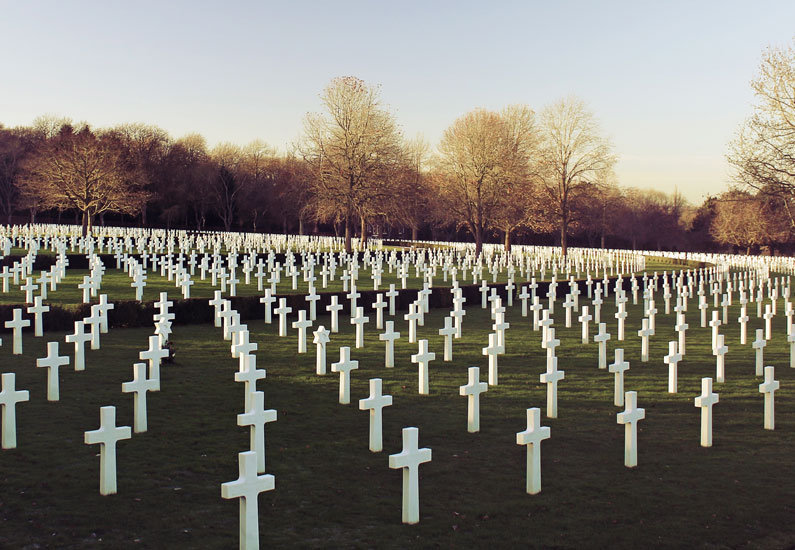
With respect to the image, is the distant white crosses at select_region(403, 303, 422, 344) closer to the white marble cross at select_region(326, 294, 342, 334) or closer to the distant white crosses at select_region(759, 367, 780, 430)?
the white marble cross at select_region(326, 294, 342, 334)

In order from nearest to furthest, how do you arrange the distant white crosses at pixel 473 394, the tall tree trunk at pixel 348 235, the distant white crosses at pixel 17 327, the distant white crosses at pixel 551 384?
1. the distant white crosses at pixel 473 394
2. the distant white crosses at pixel 551 384
3. the distant white crosses at pixel 17 327
4. the tall tree trunk at pixel 348 235

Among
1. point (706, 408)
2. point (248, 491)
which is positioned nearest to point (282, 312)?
point (706, 408)

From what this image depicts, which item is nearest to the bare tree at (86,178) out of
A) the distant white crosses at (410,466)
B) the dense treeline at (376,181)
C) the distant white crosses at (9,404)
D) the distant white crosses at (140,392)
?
the dense treeline at (376,181)

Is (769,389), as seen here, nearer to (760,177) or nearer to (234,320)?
(234,320)

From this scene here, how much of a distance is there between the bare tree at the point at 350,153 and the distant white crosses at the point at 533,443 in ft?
112

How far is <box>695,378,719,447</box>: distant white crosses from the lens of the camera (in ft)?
24.8

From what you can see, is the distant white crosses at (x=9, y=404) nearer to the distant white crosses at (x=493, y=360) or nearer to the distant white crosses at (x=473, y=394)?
the distant white crosses at (x=473, y=394)

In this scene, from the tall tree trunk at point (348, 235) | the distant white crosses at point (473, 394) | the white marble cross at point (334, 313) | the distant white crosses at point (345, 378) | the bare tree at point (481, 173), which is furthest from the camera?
the bare tree at point (481, 173)

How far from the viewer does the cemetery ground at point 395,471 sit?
5.29 metres

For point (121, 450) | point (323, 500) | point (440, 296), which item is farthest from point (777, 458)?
point (440, 296)

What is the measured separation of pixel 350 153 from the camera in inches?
1597

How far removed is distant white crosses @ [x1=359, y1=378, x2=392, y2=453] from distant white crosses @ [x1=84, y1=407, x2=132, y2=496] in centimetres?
207

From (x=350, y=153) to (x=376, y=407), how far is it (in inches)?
1361

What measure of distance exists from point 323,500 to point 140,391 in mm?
2611
